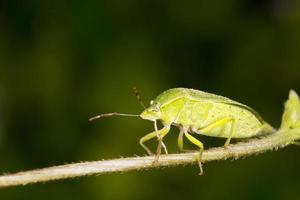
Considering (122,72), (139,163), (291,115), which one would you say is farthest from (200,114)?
(122,72)

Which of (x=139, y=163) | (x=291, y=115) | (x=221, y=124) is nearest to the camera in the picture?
(x=139, y=163)

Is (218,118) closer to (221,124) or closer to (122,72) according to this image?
(221,124)

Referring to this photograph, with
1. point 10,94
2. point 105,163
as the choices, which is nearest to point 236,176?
point 10,94

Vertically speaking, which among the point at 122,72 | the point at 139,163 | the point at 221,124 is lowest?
the point at 122,72

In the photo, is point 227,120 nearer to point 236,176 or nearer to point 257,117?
point 257,117

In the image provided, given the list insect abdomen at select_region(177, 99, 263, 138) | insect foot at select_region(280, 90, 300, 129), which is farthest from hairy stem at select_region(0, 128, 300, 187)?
insect abdomen at select_region(177, 99, 263, 138)

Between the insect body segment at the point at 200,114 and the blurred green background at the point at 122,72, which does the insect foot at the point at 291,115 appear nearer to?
the insect body segment at the point at 200,114
